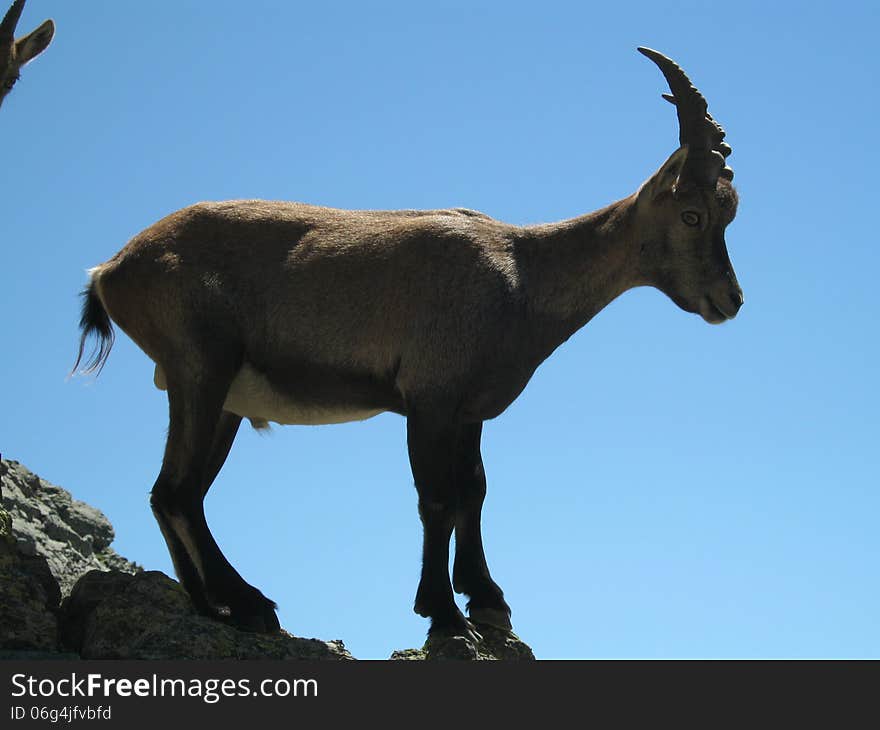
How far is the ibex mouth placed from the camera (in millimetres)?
14539

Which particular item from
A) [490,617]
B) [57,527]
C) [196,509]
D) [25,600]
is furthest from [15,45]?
[490,617]

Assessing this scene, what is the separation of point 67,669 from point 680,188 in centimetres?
734

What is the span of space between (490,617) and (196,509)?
3.00 m

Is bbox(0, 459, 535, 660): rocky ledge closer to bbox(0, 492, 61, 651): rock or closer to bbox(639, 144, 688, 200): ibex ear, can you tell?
bbox(0, 492, 61, 651): rock

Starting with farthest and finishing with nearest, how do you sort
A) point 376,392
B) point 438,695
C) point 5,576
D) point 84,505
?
point 84,505 < point 376,392 < point 5,576 < point 438,695

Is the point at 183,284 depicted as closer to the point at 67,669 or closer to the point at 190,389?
the point at 190,389

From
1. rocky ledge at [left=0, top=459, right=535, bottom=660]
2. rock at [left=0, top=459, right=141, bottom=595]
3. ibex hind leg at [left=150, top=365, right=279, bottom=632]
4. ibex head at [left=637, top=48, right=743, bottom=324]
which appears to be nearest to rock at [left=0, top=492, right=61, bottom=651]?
rocky ledge at [left=0, top=459, right=535, bottom=660]

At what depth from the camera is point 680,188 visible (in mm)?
14570

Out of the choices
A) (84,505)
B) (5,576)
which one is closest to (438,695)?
(5,576)

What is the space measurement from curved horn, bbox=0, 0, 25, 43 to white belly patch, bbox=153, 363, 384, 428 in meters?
3.44

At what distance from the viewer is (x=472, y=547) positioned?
14484mm

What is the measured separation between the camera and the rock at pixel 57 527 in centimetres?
1537

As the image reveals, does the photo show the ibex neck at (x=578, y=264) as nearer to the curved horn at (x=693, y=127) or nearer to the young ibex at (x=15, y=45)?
the curved horn at (x=693, y=127)

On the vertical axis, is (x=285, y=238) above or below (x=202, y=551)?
above
